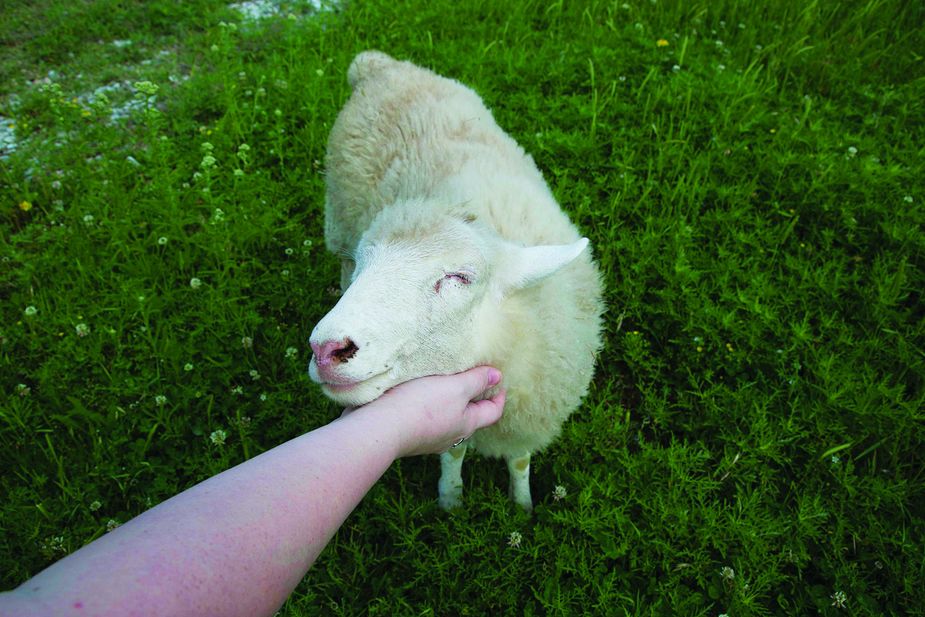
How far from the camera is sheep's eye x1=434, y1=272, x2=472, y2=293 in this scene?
1.81 metres

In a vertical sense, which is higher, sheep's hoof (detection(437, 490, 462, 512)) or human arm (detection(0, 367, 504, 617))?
human arm (detection(0, 367, 504, 617))

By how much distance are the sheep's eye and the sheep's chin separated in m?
0.34

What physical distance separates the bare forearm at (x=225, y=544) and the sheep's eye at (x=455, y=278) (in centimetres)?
60

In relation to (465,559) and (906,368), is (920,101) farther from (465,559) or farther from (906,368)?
(465,559)

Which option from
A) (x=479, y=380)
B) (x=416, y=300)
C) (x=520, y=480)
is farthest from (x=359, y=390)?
(x=520, y=480)

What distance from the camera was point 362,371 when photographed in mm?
1580

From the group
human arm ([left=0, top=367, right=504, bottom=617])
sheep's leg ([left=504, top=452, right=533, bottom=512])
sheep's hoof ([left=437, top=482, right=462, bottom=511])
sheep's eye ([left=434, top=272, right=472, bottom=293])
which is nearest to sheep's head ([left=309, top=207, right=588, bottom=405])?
sheep's eye ([left=434, top=272, right=472, bottom=293])

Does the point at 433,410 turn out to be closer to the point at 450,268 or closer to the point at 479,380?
the point at 479,380

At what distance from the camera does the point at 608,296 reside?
338cm

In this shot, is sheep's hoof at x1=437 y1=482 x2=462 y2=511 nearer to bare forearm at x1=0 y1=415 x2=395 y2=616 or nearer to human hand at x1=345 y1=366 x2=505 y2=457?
human hand at x1=345 y1=366 x2=505 y2=457

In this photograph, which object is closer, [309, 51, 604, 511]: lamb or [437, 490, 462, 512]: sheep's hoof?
[309, 51, 604, 511]: lamb

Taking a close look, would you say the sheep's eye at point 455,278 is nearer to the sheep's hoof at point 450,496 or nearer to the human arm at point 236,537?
the human arm at point 236,537

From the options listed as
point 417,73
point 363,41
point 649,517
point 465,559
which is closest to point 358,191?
point 417,73

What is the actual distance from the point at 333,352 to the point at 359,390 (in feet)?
0.57
